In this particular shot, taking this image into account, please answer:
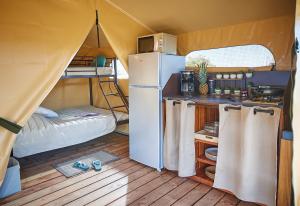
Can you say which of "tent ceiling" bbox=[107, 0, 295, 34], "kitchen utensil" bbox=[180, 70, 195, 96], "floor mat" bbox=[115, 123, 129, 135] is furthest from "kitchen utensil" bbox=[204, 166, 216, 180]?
"floor mat" bbox=[115, 123, 129, 135]

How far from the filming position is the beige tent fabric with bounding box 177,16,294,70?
2344 millimetres

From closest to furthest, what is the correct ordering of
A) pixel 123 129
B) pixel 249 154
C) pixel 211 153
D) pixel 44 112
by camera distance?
pixel 249 154, pixel 211 153, pixel 44 112, pixel 123 129

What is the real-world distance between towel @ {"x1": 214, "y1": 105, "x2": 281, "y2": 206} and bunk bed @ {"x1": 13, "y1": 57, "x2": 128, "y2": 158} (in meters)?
2.09

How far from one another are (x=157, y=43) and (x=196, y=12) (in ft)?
1.93

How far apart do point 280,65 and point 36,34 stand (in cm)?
262

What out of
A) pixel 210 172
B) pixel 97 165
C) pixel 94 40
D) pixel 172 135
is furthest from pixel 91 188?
pixel 94 40

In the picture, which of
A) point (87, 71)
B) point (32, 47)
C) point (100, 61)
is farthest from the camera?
point (100, 61)

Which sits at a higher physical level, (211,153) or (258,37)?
(258,37)

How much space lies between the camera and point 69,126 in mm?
3246

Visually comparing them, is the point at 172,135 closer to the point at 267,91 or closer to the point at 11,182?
the point at 267,91

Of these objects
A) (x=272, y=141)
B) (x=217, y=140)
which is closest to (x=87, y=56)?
(x=217, y=140)

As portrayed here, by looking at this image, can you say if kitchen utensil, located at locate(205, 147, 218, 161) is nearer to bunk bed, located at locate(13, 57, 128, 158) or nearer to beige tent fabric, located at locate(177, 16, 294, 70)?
beige tent fabric, located at locate(177, 16, 294, 70)

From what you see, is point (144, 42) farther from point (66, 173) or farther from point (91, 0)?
point (66, 173)

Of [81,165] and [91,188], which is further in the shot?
[81,165]
